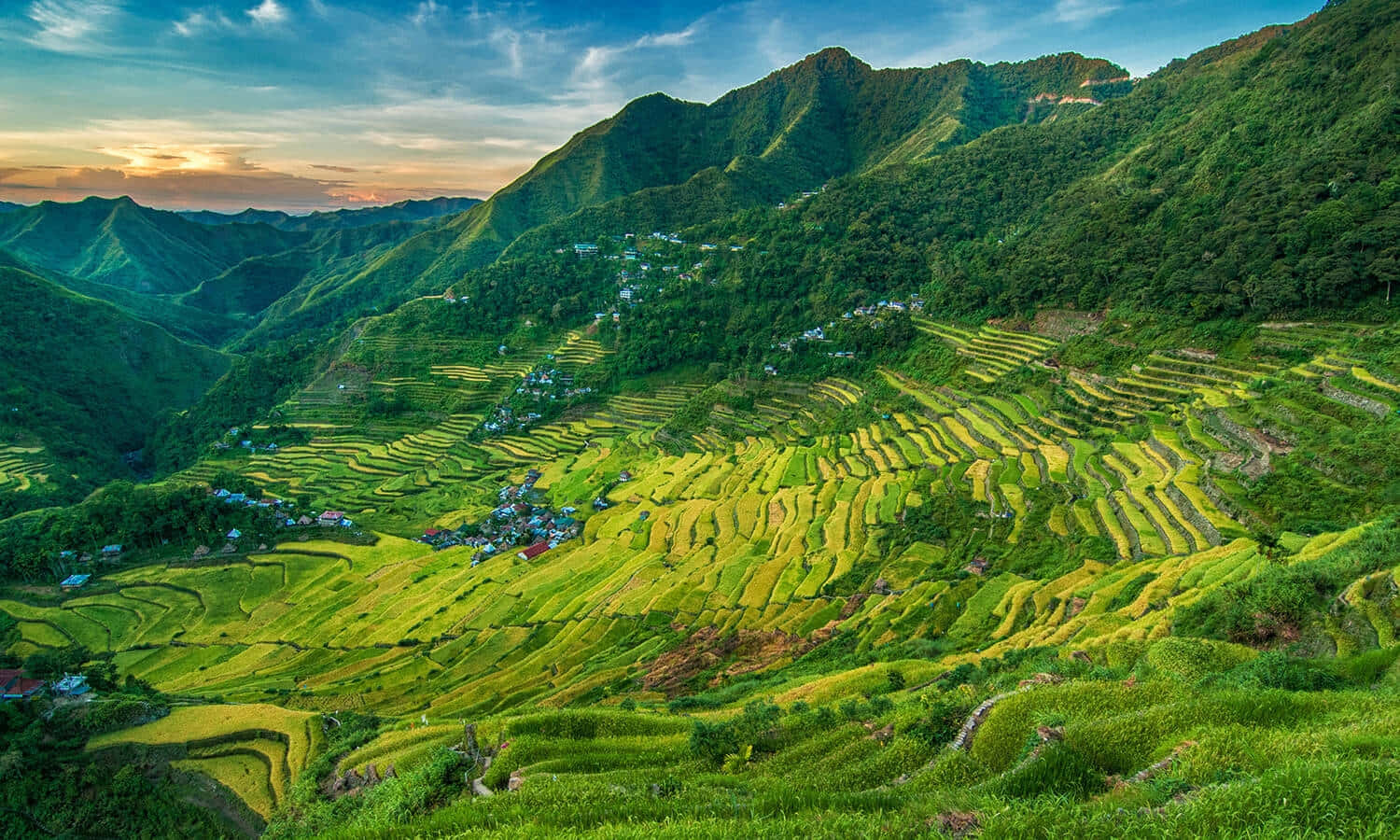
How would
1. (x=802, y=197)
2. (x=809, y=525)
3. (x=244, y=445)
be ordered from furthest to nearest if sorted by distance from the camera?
(x=802, y=197) → (x=244, y=445) → (x=809, y=525)

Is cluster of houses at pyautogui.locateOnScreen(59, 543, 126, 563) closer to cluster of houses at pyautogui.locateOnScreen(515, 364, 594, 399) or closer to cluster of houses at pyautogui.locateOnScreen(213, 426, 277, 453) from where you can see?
cluster of houses at pyautogui.locateOnScreen(213, 426, 277, 453)

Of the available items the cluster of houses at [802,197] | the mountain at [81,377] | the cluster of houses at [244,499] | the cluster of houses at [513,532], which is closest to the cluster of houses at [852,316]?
the cluster of houses at [513,532]

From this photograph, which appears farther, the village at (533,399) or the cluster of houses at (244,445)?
the village at (533,399)

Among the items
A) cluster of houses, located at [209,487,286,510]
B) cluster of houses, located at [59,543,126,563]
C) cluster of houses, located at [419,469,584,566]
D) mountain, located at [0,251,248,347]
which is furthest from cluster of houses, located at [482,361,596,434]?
mountain, located at [0,251,248,347]

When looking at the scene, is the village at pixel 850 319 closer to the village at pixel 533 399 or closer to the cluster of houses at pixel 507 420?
the village at pixel 533 399

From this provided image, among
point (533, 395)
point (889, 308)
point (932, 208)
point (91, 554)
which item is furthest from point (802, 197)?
point (91, 554)

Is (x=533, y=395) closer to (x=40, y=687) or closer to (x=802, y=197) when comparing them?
(x=40, y=687)

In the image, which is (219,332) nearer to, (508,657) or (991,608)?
(508,657)
